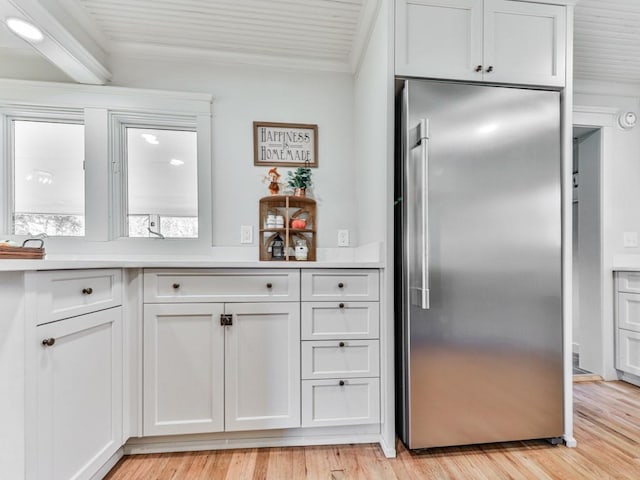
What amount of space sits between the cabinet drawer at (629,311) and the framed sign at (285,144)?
252cm

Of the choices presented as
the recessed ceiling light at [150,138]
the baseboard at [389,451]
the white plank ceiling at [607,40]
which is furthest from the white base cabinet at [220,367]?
the white plank ceiling at [607,40]

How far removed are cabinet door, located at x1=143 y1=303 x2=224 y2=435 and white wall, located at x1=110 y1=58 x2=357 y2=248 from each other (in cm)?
75

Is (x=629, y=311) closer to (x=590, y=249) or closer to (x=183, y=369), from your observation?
(x=590, y=249)

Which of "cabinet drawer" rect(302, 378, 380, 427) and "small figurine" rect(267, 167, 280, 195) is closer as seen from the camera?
"cabinet drawer" rect(302, 378, 380, 427)

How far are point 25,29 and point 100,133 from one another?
24.3 inches

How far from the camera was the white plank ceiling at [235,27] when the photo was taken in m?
1.80

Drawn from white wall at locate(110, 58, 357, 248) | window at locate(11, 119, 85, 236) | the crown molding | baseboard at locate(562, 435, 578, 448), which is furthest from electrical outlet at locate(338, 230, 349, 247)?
window at locate(11, 119, 85, 236)

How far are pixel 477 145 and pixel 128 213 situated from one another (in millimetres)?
2151

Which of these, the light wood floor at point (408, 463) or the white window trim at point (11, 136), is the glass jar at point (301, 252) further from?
the white window trim at point (11, 136)

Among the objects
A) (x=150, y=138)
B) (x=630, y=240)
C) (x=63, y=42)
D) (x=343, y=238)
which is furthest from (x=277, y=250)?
(x=630, y=240)

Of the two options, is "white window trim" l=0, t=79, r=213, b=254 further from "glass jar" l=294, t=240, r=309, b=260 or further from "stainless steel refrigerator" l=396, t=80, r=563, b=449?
"stainless steel refrigerator" l=396, t=80, r=563, b=449

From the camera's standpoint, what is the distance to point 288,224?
7.10 feet

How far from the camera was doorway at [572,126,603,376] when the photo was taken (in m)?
2.56

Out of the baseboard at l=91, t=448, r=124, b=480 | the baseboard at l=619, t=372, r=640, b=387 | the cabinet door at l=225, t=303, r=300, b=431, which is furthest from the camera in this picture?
the baseboard at l=619, t=372, r=640, b=387
